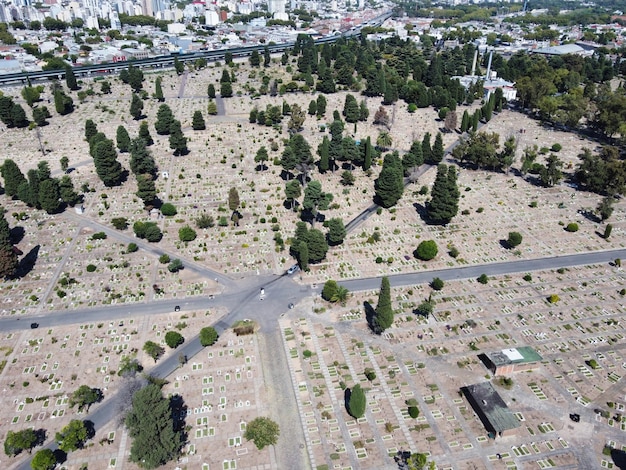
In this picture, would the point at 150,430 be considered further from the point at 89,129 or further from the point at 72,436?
the point at 89,129

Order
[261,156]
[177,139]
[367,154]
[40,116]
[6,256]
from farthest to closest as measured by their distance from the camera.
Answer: [40,116] < [177,139] < [367,154] < [261,156] < [6,256]

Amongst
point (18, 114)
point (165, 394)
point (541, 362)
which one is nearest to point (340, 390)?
point (165, 394)

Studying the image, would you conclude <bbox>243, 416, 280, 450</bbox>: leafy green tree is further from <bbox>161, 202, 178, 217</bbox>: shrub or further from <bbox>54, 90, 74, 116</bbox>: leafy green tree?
<bbox>54, 90, 74, 116</bbox>: leafy green tree

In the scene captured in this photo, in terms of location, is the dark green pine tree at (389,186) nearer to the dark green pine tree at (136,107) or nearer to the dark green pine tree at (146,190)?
the dark green pine tree at (146,190)

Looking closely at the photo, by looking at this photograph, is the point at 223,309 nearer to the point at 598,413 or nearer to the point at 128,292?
the point at 128,292

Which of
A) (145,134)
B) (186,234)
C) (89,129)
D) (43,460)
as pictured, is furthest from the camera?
(145,134)

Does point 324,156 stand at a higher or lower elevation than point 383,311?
higher

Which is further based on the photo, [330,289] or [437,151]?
[437,151]

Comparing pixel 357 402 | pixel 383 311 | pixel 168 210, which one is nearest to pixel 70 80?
pixel 168 210
